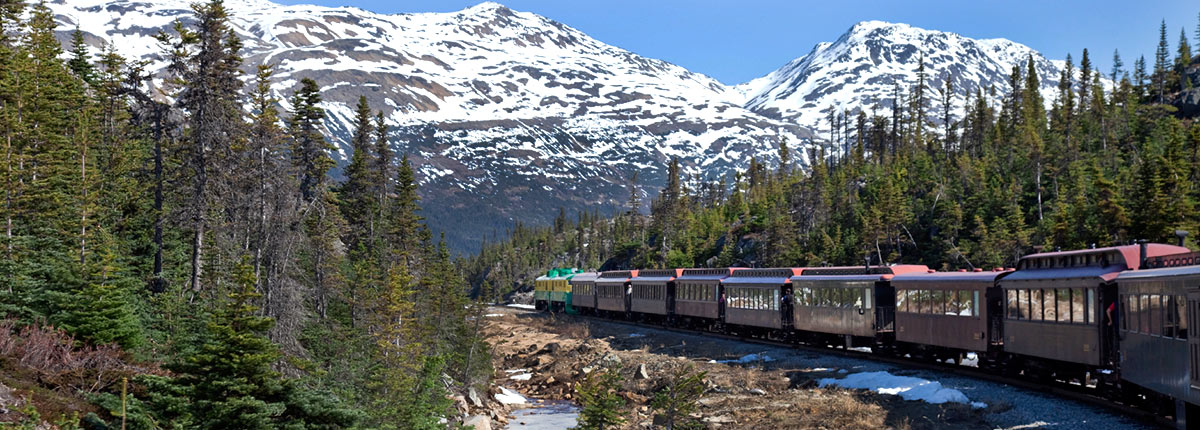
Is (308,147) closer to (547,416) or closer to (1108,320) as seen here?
(547,416)

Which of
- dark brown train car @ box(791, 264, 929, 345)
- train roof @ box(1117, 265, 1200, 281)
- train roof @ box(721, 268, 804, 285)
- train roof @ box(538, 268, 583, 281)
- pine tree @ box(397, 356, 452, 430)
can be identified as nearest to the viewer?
train roof @ box(1117, 265, 1200, 281)

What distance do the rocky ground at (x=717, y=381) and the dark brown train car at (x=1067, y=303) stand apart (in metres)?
2.51

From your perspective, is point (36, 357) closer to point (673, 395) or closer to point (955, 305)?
point (673, 395)

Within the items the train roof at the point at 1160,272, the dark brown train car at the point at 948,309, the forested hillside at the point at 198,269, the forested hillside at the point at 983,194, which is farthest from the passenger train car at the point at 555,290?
the train roof at the point at 1160,272

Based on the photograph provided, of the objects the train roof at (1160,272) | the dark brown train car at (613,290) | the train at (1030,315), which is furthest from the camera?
the dark brown train car at (613,290)

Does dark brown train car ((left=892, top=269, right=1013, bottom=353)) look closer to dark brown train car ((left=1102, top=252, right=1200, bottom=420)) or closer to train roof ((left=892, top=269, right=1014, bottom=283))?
train roof ((left=892, top=269, right=1014, bottom=283))

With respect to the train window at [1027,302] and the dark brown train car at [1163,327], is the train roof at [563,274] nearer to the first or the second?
the train window at [1027,302]

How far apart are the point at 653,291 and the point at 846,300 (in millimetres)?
24735

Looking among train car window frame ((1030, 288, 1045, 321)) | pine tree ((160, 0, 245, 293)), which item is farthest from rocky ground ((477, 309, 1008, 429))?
pine tree ((160, 0, 245, 293))

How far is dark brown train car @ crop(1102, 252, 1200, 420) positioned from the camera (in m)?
14.6

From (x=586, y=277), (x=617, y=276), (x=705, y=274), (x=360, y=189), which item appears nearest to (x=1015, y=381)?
(x=705, y=274)

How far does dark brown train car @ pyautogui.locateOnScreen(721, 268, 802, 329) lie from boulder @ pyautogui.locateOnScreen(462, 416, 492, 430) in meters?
13.2

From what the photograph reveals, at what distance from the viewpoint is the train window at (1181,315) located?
48.7 feet

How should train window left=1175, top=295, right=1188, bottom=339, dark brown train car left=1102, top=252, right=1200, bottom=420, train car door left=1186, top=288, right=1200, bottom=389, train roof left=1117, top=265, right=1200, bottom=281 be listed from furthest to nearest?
train window left=1175, top=295, right=1188, bottom=339, train roof left=1117, top=265, right=1200, bottom=281, dark brown train car left=1102, top=252, right=1200, bottom=420, train car door left=1186, top=288, right=1200, bottom=389
